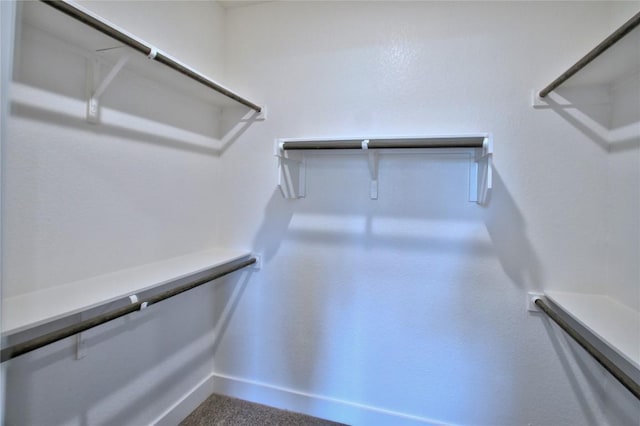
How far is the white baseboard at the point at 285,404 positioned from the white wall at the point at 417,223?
13mm

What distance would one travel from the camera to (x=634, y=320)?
112 centimetres

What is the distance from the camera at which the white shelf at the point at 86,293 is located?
0.82 metres

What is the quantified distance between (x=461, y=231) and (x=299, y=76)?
124cm

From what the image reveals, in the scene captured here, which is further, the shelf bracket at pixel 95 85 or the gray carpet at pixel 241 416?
the gray carpet at pixel 241 416

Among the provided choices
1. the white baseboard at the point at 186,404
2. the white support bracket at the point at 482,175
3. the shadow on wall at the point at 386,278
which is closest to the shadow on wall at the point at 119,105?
the shadow on wall at the point at 386,278

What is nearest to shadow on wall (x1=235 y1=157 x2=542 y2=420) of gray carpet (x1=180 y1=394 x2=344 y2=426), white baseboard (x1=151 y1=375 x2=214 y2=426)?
gray carpet (x1=180 y1=394 x2=344 y2=426)

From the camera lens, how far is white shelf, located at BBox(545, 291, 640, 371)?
0.91 meters

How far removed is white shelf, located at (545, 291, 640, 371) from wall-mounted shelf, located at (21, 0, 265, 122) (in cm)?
179

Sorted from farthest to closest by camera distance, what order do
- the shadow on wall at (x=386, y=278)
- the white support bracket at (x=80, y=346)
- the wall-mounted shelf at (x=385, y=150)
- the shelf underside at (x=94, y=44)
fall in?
the shadow on wall at (x=386, y=278)
the wall-mounted shelf at (x=385, y=150)
the white support bracket at (x=80, y=346)
the shelf underside at (x=94, y=44)

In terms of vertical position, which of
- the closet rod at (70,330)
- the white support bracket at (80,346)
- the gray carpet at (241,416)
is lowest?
the gray carpet at (241,416)

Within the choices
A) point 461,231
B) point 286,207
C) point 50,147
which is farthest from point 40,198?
point 461,231

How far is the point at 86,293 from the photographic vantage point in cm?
102

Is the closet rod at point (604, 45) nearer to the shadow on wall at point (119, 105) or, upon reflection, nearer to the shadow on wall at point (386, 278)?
the shadow on wall at point (386, 278)

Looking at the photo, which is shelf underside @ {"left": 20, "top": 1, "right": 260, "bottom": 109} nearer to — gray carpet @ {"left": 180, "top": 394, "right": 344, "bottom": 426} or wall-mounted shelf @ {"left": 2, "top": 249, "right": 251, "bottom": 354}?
wall-mounted shelf @ {"left": 2, "top": 249, "right": 251, "bottom": 354}
